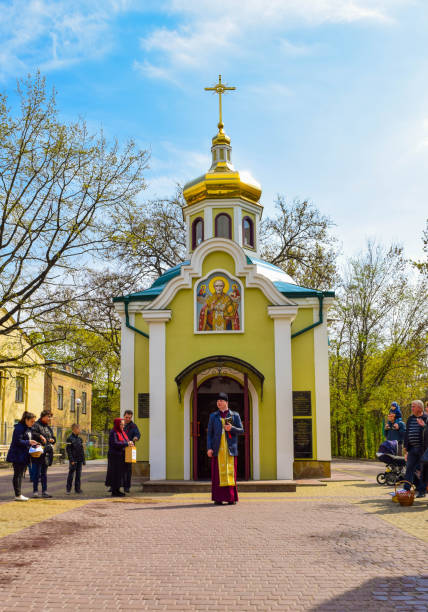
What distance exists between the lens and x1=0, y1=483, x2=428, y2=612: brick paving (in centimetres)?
506

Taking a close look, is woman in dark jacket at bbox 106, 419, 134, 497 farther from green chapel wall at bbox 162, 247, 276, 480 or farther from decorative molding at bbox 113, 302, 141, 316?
decorative molding at bbox 113, 302, 141, 316

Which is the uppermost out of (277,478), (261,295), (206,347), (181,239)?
(181,239)

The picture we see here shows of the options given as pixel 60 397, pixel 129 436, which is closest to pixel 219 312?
pixel 129 436

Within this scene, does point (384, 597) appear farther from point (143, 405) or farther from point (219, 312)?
point (143, 405)

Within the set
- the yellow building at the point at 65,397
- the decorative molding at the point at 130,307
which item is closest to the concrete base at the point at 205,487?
the decorative molding at the point at 130,307

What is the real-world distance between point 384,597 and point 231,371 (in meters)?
11.3

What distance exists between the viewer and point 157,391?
1592 cm

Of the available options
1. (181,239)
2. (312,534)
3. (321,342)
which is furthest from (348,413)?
(312,534)

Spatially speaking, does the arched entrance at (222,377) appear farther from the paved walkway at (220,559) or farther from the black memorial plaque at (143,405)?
the paved walkway at (220,559)

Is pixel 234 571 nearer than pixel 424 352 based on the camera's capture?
Yes

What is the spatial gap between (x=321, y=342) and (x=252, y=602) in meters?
12.9

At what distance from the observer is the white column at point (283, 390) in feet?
50.1

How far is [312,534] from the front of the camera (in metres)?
7.90

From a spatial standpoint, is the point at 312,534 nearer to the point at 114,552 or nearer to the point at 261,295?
the point at 114,552
